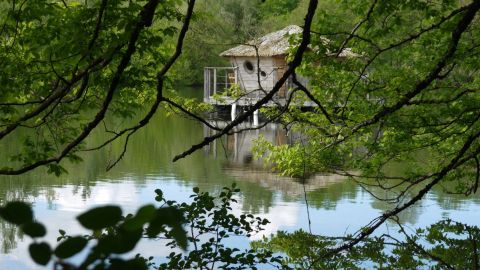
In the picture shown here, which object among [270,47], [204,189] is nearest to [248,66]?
[270,47]

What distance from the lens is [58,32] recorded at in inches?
182

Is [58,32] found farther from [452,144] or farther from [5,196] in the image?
[5,196]

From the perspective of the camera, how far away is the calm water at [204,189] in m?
12.5

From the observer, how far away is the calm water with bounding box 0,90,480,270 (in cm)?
1249

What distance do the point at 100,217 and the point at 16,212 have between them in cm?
6

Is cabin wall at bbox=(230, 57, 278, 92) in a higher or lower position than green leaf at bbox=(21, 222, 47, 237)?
higher

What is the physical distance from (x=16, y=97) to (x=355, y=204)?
1039 centimetres

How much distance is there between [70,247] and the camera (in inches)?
21.0

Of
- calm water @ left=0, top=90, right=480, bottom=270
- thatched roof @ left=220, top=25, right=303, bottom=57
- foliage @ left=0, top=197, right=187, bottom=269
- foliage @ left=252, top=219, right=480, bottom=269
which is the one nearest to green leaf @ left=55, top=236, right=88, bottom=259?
foliage @ left=0, top=197, right=187, bottom=269

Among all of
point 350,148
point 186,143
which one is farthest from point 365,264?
point 186,143

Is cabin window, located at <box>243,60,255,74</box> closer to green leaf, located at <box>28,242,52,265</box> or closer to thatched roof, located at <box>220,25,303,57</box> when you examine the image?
thatched roof, located at <box>220,25,303,57</box>

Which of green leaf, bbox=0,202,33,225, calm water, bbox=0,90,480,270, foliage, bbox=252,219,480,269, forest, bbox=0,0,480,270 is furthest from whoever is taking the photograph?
calm water, bbox=0,90,480,270

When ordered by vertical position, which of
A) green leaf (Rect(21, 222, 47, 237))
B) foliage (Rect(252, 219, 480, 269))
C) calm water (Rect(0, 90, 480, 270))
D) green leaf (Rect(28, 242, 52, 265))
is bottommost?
calm water (Rect(0, 90, 480, 270))

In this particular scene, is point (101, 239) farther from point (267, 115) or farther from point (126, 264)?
point (267, 115)
